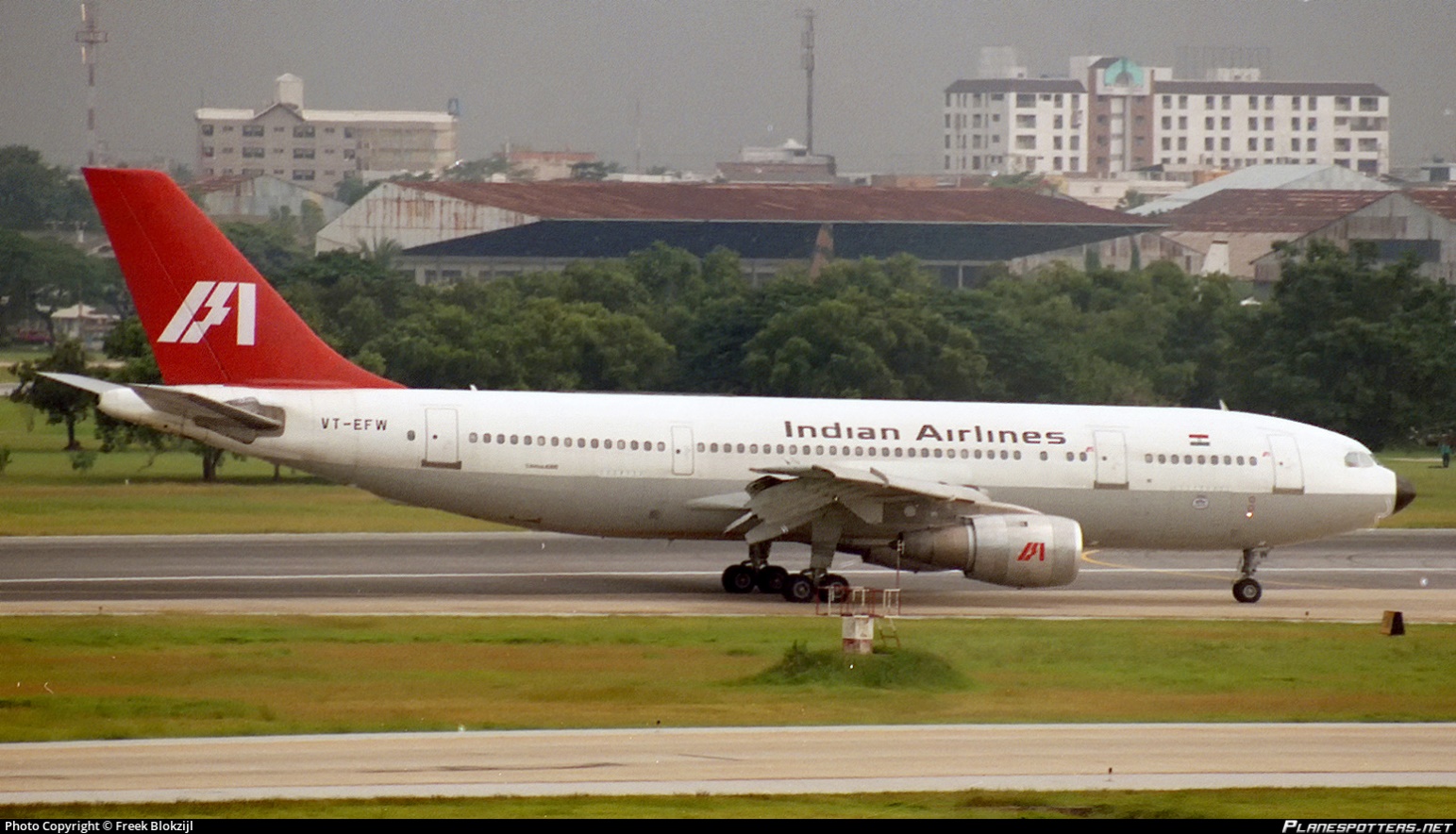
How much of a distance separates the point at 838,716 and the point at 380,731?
5877 mm

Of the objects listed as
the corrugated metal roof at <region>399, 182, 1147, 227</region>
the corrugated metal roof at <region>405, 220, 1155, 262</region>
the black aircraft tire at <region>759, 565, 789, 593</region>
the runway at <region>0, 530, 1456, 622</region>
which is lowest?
the runway at <region>0, 530, 1456, 622</region>

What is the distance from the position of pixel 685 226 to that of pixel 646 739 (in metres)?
109

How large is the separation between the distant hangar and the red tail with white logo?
276ft

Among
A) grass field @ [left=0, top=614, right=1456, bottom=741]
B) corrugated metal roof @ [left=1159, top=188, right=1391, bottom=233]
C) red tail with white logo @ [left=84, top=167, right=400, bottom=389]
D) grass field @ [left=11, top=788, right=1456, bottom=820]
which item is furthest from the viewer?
corrugated metal roof @ [left=1159, top=188, right=1391, bottom=233]

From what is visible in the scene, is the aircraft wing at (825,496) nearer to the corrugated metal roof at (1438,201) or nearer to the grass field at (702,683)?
the grass field at (702,683)

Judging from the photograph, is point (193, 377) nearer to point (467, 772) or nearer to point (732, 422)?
point (732, 422)

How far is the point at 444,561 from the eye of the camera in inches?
1671

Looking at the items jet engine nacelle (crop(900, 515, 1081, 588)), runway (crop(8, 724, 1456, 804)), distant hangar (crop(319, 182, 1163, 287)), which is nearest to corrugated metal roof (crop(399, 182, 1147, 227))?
distant hangar (crop(319, 182, 1163, 287))

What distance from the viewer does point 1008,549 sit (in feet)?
→ 117

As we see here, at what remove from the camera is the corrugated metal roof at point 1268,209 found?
452 feet

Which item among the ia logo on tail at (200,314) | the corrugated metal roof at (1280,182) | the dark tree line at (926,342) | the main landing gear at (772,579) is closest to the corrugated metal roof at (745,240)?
the dark tree line at (926,342)

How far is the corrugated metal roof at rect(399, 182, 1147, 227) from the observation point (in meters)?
132

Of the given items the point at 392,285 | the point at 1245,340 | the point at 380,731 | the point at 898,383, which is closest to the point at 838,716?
the point at 380,731

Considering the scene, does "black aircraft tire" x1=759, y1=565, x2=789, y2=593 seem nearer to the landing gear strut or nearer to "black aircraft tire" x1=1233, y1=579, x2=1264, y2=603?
the landing gear strut
